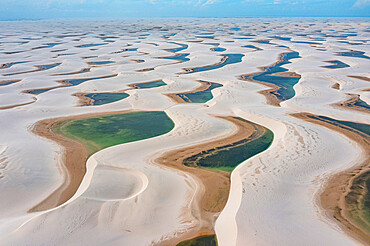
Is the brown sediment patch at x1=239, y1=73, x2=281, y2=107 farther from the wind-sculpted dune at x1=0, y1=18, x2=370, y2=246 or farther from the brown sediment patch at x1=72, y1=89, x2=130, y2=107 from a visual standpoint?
the brown sediment patch at x1=72, y1=89, x2=130, y2=107

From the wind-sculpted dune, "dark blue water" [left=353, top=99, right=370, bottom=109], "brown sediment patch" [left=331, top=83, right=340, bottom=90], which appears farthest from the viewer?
"brown sediment patch" [left=331, top=83, right=340, bottom=90]

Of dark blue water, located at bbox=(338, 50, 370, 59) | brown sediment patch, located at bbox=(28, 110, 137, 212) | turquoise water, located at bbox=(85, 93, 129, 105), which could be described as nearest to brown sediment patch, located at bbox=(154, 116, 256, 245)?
brown sediment patch, located at bbox=(28, 110, 137, 212)

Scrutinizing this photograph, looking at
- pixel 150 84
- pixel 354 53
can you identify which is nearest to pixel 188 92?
pixel 150 84

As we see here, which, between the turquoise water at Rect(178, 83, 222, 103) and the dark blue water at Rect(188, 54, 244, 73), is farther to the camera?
the dark blue water at Rect(188, 54, 244, 73)

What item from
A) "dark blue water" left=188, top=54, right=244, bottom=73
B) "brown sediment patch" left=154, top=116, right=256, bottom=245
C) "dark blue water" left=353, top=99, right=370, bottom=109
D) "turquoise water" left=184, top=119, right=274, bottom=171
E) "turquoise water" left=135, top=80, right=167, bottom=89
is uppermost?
"brown sediment patch" left=154, top=116, right=256, bottom=245

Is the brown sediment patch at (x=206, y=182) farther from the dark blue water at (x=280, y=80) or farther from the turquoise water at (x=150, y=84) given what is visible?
the turquoise water at (x=150, y=84)

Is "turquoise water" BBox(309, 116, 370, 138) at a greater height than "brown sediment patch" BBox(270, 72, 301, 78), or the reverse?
"turquoise water" BBox(309, 116, 370, 138)

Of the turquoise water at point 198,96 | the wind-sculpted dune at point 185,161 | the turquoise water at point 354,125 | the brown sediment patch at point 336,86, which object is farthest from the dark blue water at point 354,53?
the turquoise water at point 354,125

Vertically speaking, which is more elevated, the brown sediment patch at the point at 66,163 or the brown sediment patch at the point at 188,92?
the brown sediment patch at the point at 66,163
